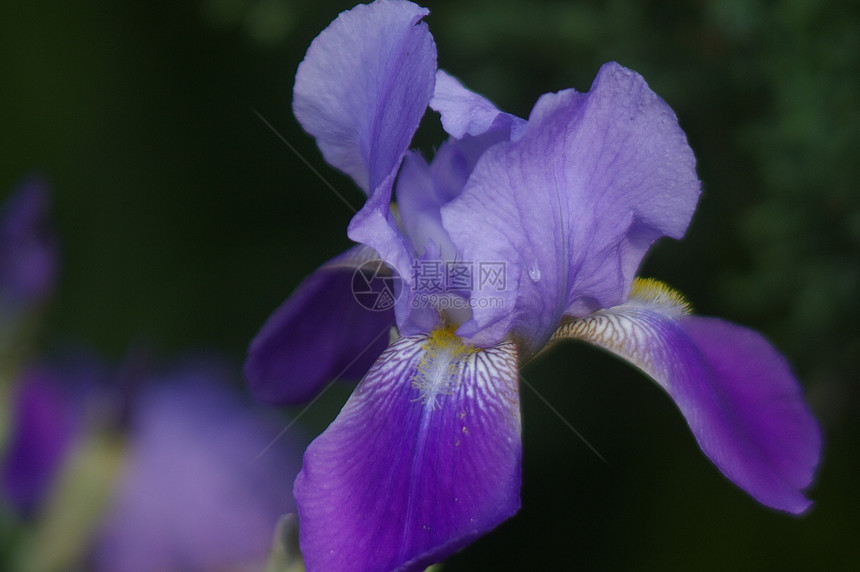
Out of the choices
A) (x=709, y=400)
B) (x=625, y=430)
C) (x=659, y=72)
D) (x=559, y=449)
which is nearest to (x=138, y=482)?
(x=559, y=449)

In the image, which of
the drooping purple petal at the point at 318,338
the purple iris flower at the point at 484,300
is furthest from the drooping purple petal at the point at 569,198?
the drooping purple petal at the point at 318,338

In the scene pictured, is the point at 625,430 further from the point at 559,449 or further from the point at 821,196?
the point at 821,196

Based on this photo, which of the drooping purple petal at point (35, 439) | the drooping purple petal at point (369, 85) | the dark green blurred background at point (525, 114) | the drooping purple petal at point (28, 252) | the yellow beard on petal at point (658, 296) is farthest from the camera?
the dark green blurred background at point (525, 114)

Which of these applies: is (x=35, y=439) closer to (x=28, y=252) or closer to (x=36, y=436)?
(x=36, y=436)

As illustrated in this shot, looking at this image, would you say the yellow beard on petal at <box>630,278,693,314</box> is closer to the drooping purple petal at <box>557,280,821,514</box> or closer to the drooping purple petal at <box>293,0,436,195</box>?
the drooping purple petal at <box>557,280,821,514</box>

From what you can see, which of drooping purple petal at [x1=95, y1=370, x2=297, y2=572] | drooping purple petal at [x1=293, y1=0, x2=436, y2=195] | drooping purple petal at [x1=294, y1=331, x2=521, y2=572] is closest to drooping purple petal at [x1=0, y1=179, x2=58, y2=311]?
drooping purple petal at [x1=95, y1=370, x2=297, y2=572]

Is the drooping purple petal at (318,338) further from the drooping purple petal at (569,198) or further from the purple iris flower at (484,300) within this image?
the drooping purple petal at (569,198)
